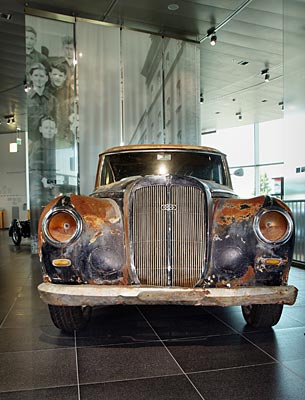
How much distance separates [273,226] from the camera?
2.46 meters

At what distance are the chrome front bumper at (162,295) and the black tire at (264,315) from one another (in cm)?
40

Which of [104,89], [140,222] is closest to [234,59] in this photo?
[104,89]

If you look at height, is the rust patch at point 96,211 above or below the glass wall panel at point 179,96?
below

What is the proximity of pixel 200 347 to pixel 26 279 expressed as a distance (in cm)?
313

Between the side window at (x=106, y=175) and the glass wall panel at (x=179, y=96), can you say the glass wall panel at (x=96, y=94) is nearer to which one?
the glass wall panel at (x=179, y=96)

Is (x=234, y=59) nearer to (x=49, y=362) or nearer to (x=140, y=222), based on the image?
(x=140, y=222)

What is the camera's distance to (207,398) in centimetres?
180

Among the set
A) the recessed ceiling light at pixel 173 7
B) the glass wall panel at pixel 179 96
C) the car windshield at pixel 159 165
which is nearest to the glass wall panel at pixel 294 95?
the recessed ceiling light at pixel 173 7

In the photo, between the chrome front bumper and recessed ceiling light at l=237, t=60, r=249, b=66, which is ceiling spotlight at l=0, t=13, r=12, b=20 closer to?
recessed ceiling light at l=237, t=60, r=249, b=66

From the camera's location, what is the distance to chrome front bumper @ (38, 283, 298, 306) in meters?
2.21

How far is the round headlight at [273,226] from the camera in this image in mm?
2385

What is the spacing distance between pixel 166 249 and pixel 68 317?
3.02 ft

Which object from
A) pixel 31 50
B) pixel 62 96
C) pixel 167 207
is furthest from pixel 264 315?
pixel 31 50

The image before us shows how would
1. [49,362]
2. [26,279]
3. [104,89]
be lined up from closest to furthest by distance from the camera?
[49,362]
[26,279]
[104,89]
